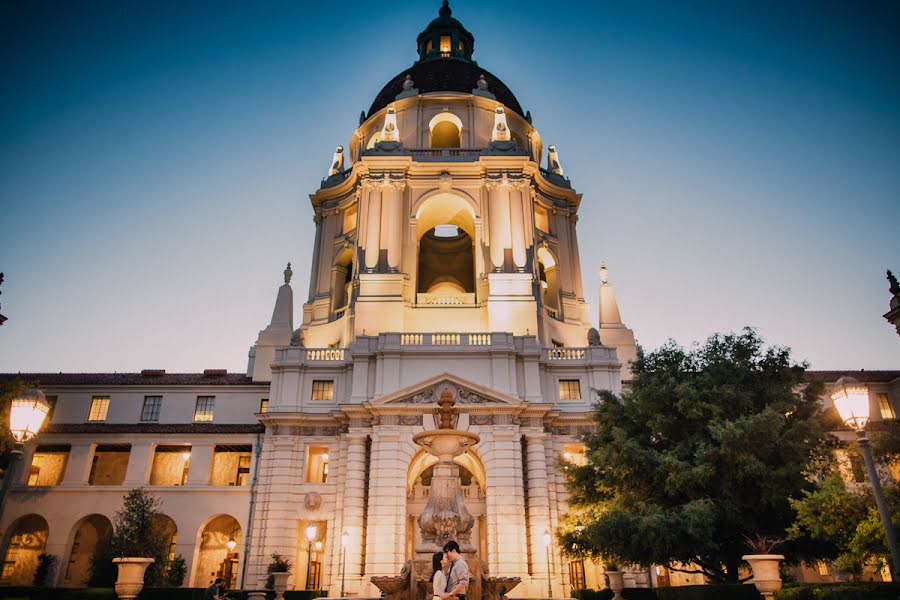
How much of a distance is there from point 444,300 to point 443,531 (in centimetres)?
2524

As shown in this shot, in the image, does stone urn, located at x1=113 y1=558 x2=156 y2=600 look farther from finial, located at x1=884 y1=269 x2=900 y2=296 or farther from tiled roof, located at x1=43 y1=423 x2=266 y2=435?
finial, located at x1=884 y1=269 x2=900 y2=296

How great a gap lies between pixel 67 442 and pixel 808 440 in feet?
132

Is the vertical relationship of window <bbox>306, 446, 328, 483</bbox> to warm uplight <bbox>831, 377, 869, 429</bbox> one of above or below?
above

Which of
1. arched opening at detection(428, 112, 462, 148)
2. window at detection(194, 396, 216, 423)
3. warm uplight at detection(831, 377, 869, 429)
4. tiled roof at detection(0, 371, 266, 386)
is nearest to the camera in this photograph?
warm uplight at detection(831, 377, 869, 429)

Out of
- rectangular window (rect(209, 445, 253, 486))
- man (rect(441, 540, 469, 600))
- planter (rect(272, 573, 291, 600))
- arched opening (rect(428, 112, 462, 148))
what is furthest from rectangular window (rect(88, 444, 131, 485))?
man (rect(441, 540, 469, 600))

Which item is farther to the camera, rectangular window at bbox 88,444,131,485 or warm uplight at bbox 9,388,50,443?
rectangular window at bbox 88,444,131,485

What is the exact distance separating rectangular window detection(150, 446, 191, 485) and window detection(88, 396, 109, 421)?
4157 millimetres

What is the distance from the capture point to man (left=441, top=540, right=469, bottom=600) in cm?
895

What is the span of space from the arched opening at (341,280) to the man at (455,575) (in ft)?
120

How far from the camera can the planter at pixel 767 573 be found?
1508cm

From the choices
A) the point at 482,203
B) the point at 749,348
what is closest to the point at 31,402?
the point at 749,348

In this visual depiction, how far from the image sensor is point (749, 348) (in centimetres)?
2509

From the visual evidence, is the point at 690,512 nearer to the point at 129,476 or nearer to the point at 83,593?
the point at 83,593

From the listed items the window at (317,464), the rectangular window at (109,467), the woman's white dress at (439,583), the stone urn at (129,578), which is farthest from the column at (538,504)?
the rectangular window at (109,467)
